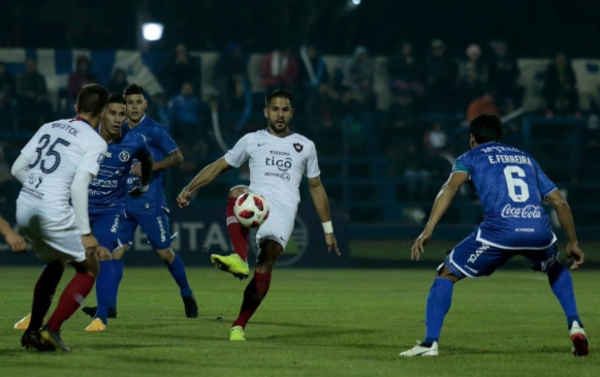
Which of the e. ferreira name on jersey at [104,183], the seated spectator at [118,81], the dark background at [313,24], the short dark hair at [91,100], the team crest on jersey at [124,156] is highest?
the dark background at [313,24]

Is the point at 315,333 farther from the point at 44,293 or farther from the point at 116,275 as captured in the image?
the point at 44,293

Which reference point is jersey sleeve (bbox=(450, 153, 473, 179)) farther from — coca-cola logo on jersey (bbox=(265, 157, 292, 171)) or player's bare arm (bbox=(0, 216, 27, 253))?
player's bare arm (bbox=(0, 216, 27, 253))

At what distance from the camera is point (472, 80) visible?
81.3ft

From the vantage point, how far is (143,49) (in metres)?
23.3

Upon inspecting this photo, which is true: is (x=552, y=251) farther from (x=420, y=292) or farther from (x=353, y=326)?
(x=420, y=292)

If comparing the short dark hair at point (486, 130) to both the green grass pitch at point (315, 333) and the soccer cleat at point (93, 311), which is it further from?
the soccer cleat at point (93, 311)

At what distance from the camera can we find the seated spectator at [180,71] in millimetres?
23516

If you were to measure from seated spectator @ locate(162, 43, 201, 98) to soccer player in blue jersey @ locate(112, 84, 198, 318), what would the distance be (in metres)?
11.6

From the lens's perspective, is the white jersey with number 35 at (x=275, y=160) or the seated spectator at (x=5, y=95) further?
the seated spectator at (x=5, y=95)

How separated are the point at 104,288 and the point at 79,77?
12.9 m

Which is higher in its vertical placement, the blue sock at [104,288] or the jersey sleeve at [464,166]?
the jersey sleeve at [464,166]

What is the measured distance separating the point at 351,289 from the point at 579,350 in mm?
7803

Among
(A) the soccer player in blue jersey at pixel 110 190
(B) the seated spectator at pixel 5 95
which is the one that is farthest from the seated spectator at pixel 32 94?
(A) the soccer player in blue jersey at pixel 110 190

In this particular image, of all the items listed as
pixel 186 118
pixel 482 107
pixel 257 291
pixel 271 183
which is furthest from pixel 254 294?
pixel 482 107
